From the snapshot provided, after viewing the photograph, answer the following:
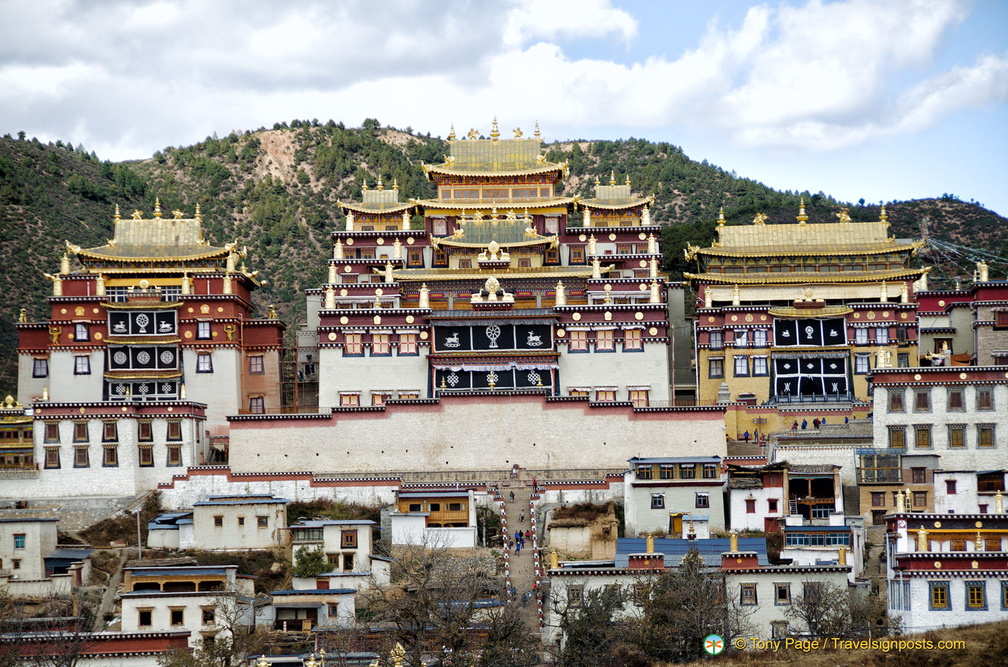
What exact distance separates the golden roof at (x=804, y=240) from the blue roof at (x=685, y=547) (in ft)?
89.6

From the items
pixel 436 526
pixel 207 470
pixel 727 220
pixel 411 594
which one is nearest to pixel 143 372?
pixel 207 470

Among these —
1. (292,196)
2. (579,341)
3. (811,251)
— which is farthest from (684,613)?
(292,196)

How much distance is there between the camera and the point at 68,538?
67.4 m

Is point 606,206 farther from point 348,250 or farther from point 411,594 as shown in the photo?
point 411,594

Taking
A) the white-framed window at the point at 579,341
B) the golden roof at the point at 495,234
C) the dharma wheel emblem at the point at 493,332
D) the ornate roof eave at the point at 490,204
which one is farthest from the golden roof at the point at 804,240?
the dharma wheel emblem at the point at 493,332

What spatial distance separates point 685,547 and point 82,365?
34.1 m

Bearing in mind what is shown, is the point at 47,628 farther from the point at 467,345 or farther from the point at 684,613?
the point at 467,345

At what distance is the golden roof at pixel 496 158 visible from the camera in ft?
295

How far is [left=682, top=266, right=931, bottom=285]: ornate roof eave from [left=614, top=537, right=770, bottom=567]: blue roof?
24.8 meters

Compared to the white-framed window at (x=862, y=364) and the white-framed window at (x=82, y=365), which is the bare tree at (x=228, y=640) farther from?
the white-framed window at (x=862, y=364)

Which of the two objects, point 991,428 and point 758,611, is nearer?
point 758,611

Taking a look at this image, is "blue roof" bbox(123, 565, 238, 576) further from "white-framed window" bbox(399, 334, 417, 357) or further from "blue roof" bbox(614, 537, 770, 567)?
"white-framed window" bbox(399, 334, 417, 357)

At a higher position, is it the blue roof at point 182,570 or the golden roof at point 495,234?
the golden roof at point 495,234

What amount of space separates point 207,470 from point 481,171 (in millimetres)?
27627
